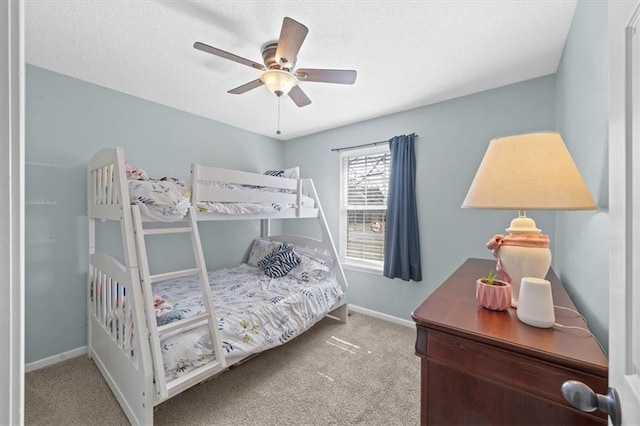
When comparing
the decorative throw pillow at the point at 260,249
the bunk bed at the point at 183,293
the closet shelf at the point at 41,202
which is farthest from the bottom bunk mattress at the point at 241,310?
the closet shelf at the point at 41,202

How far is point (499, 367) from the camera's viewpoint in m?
0.77

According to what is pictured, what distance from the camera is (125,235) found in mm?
1563

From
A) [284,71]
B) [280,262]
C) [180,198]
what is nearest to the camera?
[284,71]

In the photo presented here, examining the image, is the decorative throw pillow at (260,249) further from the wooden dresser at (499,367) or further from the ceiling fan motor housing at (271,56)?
the wooden dresser at (499,367)

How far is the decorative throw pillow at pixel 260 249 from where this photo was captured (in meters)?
3.29

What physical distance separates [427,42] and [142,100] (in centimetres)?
266

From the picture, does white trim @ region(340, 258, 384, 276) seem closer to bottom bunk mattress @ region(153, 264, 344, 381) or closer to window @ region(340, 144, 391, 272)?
window @ region(340, 144, 391, 272)

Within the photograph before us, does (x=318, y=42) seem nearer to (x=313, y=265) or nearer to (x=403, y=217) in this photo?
(x=403, y=217)

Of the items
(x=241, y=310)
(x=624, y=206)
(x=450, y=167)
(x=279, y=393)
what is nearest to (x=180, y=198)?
(x=241, y=310)

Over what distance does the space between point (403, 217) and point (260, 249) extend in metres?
1.80

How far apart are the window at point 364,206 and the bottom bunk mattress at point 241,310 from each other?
2.08 feet

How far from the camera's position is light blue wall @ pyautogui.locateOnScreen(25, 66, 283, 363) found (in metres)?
2.10

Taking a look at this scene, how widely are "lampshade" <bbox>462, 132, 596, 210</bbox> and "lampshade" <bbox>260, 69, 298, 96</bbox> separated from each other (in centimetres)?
132
